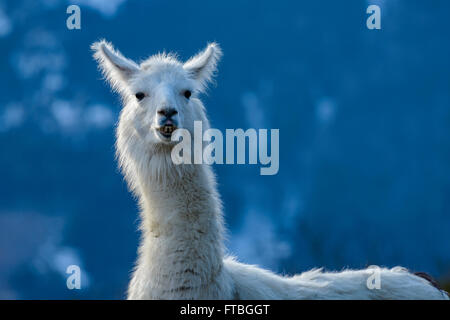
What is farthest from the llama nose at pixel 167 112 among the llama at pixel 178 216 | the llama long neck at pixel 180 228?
the llama long neck at pixel 180 228

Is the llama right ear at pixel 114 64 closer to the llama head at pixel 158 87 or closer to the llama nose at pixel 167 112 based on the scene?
the llama head at pixel 158 87

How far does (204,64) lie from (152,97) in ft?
2.78

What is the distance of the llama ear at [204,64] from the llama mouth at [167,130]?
0.95 metres

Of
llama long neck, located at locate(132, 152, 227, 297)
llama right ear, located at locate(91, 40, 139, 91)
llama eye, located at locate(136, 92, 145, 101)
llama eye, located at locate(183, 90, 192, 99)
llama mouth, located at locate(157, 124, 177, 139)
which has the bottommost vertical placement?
llama long neck, located at locate(132, 152, 227, 297)

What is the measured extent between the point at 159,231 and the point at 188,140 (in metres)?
0.78

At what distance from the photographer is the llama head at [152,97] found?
4.77 meters

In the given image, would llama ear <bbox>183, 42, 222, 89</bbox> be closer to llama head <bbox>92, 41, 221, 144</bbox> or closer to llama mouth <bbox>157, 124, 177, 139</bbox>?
llama head <bbox>92, 41, 221, 144</bbox>

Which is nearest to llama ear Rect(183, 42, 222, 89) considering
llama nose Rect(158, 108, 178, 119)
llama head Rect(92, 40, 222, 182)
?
llama head Rect(92, 40, 222, 182)

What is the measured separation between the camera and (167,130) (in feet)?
15.4

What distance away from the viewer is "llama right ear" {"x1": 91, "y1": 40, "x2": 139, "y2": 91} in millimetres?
5309

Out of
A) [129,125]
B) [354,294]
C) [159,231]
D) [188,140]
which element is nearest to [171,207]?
[159,231]
